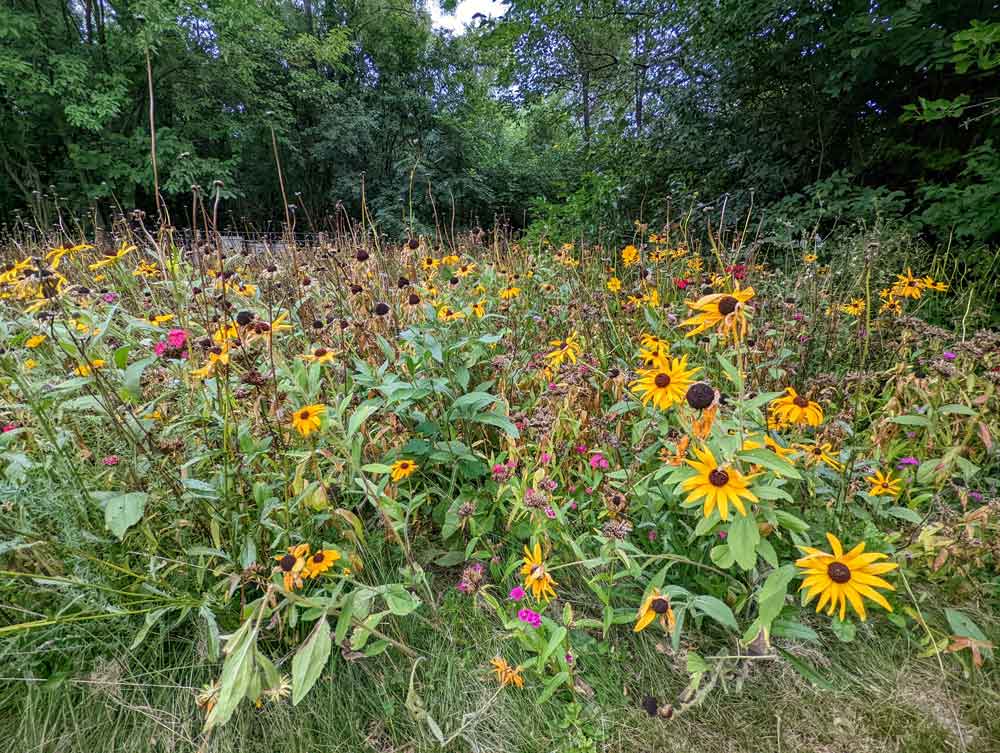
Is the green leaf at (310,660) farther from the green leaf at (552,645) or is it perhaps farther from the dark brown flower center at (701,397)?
the dark brown flower center at (701,397)

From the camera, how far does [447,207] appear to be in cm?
1348

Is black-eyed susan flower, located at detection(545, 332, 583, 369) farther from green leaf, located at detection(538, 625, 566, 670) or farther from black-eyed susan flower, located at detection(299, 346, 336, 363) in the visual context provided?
green leaf, located at detection(538, 625, 566, 670)

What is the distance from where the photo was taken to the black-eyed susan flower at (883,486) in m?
1.24

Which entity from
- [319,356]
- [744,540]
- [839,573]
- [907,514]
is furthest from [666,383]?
[319,356]

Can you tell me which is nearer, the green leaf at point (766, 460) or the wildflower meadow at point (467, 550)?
the green leaf at point (766, 460)

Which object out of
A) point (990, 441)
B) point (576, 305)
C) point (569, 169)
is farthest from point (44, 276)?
point (569, 169)

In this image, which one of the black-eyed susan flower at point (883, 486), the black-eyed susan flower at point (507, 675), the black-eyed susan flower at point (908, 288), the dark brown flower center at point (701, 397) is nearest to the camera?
the dark brown flower center at point (701, 397)

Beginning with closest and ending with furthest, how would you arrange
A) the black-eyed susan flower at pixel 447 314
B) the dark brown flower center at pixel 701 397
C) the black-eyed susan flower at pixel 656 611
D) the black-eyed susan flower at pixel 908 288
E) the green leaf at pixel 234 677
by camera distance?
1. the green leaf at pixel 234 677
2. the dark brown flower center at pixel 701 397
3. the black-eyed susan flower at pixel 656 611
4. the black-eyed susan flower at pixel 447 314
5. the black-eyed susan flower at pixel 908 288

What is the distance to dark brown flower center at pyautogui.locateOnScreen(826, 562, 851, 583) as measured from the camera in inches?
32.5

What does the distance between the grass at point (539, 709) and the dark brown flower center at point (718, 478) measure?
48cm

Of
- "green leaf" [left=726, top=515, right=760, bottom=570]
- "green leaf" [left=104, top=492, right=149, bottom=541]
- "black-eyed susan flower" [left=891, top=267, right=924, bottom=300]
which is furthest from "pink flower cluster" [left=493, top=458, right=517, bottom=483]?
"black-eyed susan flower" [left=891, top=267, right=924, bottom=300]

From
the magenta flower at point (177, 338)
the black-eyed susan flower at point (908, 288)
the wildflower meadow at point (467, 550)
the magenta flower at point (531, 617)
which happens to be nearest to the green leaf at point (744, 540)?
the wildflower meadow at point (467, 550)

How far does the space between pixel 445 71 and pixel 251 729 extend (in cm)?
1752

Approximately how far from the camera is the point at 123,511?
0.88 meters
